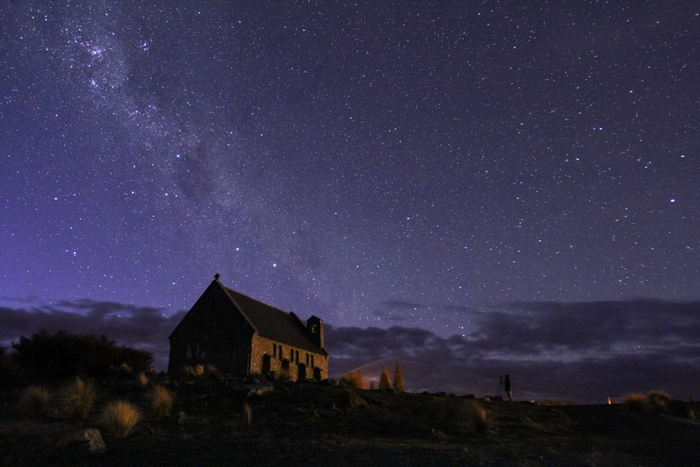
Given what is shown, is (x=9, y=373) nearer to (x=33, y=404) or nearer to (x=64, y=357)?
(x=64, y=357)

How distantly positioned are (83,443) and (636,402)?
2535cm

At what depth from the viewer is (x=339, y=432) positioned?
47.4 feet

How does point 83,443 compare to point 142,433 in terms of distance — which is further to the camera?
point 142,433

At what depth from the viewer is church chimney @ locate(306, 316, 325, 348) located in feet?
174

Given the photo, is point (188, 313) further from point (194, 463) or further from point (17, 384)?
point (194, 463)

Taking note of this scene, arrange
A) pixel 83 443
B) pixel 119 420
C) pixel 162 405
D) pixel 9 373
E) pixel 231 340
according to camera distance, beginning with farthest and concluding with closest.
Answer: pixel 231 340 → pixel 9 373 → pixel 162 405 → pixel 119 420 → pixel 83 443

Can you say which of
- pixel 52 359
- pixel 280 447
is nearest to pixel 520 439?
pixel 280 447

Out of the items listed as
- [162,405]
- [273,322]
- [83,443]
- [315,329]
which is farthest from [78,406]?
[315,329]

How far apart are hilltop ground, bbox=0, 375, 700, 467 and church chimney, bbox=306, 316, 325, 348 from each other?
3012 cm

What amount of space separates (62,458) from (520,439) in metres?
11.2

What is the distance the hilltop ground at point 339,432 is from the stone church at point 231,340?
14.2 meters

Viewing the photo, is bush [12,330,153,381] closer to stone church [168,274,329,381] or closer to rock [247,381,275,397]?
rock [247,381,275,397]

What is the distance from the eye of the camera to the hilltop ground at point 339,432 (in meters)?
10.4

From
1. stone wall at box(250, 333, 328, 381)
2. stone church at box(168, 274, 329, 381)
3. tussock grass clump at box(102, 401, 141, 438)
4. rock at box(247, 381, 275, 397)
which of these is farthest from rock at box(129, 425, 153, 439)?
stone church at box(168, 274, 329, 381)
